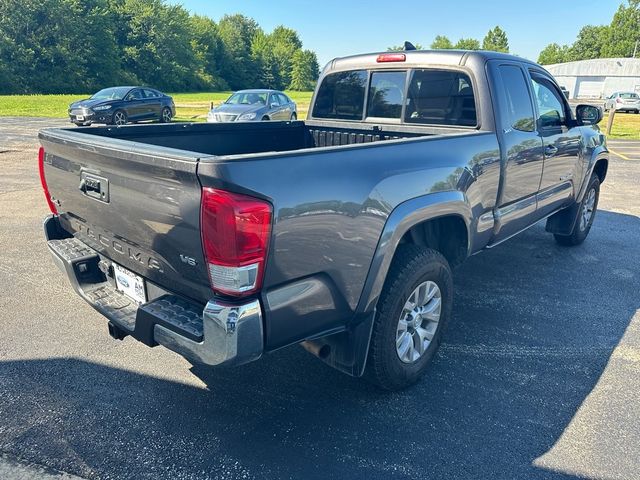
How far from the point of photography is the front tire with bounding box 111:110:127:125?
18031 mm

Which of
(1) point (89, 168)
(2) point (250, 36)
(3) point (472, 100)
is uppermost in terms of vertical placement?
(2) point (250, 36)

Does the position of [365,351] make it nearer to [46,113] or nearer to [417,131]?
[417,131]

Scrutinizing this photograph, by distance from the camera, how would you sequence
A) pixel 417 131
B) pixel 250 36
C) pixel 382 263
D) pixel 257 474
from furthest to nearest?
pixel 250 36 < pixel 417 131 < pixel 382 263 < pixel 257 474

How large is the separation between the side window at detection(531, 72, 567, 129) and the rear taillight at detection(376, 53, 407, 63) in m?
1.19

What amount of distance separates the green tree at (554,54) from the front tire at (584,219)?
11938 centimetres

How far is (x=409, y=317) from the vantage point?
9.61ft

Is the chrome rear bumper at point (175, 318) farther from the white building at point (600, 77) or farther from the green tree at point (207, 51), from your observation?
the white building at point (600, 77)

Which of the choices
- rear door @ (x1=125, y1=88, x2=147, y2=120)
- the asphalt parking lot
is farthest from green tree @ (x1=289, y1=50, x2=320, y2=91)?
the asphalt parking lot

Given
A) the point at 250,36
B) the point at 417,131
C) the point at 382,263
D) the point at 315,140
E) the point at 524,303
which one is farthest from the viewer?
the point at 250,36

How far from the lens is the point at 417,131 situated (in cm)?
391

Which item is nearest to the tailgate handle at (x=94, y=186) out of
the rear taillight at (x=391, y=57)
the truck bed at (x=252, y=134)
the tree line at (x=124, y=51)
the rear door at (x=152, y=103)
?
the truck bed at (x=252, y=134)

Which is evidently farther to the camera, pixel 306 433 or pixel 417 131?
pixel 417 131

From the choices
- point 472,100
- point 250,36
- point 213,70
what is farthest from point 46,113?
point 250,36

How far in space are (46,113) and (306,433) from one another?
2586 centimetres
